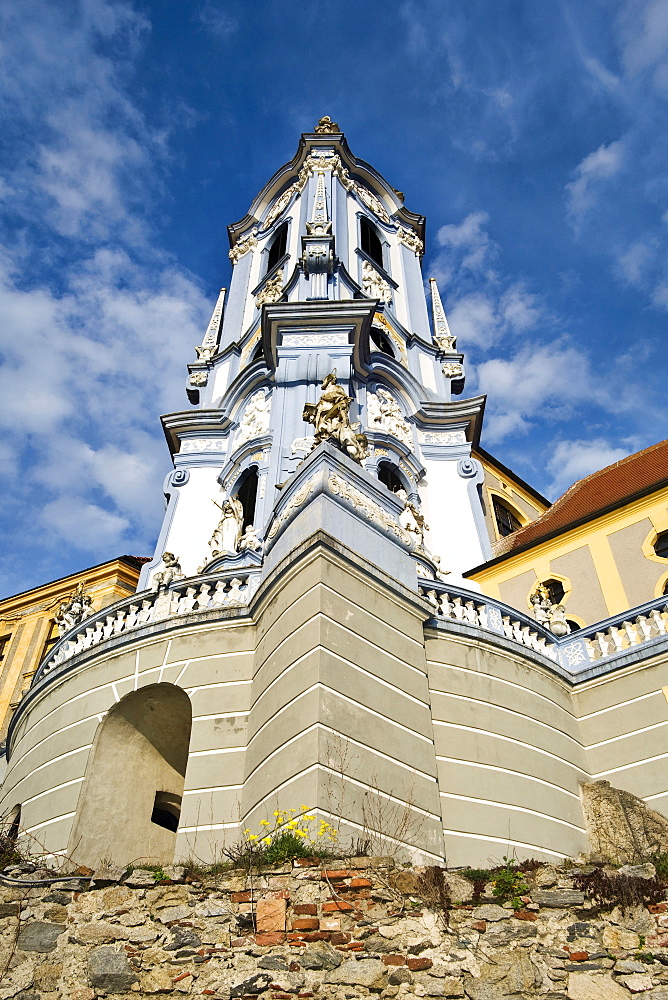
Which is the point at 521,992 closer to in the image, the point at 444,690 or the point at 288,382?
the point at 444,690

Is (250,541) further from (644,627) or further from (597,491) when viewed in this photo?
(597,491)

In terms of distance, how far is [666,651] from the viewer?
44.5 ft

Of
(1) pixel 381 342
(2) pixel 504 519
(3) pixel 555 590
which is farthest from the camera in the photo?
(2) pixel 504 519

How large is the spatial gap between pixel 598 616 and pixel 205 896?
12047 mm

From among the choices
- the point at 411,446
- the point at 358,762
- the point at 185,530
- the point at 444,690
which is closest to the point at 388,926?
the point at 358,762

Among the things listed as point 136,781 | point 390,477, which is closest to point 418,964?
point 136,781

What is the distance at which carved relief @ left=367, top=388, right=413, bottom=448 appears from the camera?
21891 mm

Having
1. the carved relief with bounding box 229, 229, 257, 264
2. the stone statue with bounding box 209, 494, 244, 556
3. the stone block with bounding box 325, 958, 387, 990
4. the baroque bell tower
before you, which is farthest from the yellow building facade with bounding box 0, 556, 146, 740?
the stone block with bounding box 325, 958, 387, 990

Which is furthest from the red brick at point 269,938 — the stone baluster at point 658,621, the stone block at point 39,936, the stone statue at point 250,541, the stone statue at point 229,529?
the stone statue at point 229,529

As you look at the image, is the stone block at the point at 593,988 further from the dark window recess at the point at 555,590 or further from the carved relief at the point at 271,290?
the carved relief at the point at 271,290

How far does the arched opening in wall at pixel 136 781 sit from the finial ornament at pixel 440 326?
1878cm

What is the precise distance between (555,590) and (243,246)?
67.3 feet

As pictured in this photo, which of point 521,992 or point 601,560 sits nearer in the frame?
point 521,992

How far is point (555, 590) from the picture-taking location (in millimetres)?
18281
